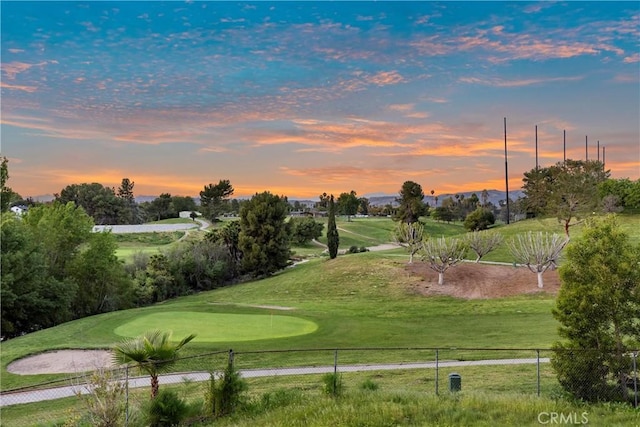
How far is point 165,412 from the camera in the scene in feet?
31.1

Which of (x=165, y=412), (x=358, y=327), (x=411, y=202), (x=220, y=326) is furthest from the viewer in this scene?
(x=411, y=202)

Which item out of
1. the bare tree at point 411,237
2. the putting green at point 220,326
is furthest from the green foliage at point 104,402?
the bare tree at point 411,237

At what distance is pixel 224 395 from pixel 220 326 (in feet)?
46.8

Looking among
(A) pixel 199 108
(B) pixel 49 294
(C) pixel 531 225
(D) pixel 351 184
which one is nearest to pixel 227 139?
(A) pixel 199 108

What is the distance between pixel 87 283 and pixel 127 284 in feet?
11.4

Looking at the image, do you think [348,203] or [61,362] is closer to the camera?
[61,362]

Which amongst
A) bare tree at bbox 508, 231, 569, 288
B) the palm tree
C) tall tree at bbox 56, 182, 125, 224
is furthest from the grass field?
tall tree at bbox 56, 182, 125, 224

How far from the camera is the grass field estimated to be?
524 inches

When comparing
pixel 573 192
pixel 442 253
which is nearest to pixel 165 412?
pixel 442 253

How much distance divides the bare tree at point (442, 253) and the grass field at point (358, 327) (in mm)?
2441

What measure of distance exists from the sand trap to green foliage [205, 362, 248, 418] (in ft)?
26.5

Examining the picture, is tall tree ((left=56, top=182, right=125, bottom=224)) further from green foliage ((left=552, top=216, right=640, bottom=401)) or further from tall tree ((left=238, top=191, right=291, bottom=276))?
green foliage ((left=552, top=216, right=640, bottom=401))

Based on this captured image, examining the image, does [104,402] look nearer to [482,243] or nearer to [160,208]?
[482,243]

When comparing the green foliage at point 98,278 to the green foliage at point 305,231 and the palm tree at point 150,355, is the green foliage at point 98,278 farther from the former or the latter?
the green foliage at point 305,231
